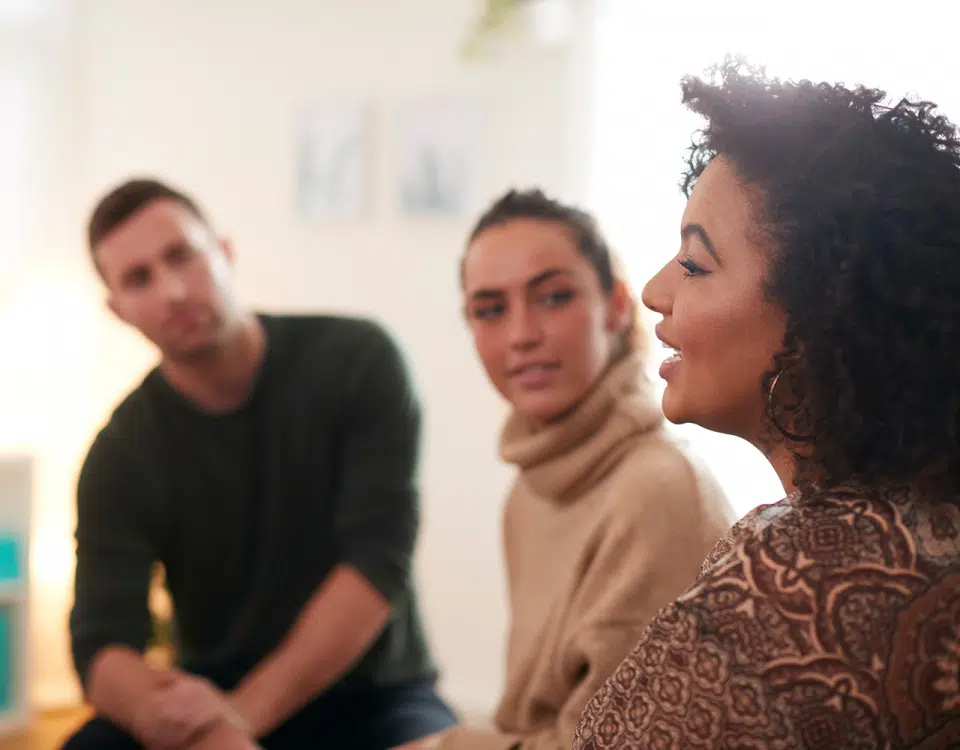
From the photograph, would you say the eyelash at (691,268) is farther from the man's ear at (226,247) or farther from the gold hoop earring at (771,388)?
the man's ear at (226,247)

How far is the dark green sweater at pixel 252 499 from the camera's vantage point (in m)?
1.84

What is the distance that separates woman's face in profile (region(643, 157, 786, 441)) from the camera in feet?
2.81

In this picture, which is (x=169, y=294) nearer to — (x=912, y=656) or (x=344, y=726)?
(x=344, y=726)

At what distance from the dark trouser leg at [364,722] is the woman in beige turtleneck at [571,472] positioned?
0.30m

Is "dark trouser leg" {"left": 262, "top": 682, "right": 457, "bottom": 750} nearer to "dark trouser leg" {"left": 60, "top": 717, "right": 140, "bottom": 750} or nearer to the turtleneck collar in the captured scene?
"dark trouser leg" {"left": 60, "top": 717, "right": 140, "bottom": 750}

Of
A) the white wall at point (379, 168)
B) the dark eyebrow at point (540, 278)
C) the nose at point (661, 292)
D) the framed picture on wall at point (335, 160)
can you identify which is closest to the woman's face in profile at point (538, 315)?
the dark eyebrow at point (540, 278)

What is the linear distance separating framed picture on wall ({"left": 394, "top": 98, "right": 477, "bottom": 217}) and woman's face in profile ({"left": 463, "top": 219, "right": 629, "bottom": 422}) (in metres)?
2.07


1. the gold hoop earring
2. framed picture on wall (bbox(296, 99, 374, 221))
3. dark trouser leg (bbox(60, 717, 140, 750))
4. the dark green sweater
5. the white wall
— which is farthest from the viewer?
framed picture on wall (bbox(296, 99, 374, 221))

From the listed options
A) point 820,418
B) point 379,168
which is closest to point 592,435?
→ point 820,418

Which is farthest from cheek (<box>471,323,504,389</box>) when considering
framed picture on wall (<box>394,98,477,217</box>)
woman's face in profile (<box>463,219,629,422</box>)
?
framed picture on wall (<box>394,98,477,217</box>)

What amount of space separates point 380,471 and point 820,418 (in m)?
1.09

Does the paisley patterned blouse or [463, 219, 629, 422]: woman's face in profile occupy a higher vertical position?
[463, 219, 629, 422]: woman's face in profile

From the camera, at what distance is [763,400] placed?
866mm

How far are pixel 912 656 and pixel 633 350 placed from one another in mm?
713
